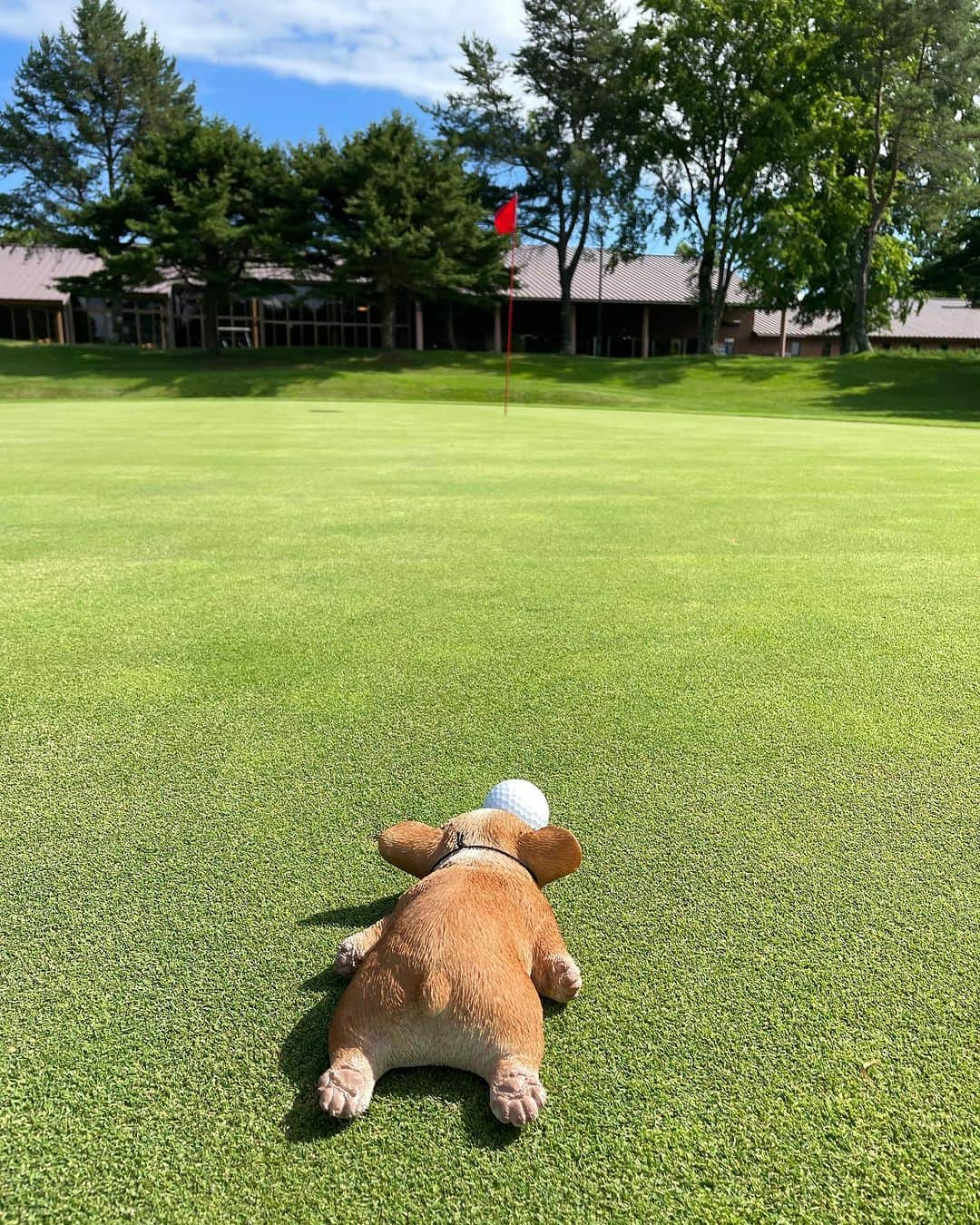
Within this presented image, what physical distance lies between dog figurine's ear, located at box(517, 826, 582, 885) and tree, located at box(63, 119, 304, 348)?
34662mm

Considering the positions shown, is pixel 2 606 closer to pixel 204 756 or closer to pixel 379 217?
pixel 204 756

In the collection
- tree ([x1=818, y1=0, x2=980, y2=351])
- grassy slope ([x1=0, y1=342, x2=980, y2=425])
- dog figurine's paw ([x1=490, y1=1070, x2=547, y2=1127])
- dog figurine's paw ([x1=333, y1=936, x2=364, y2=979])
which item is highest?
tree ([x1=818, y1=0, x2=980, y2=351])

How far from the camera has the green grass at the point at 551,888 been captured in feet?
4.37

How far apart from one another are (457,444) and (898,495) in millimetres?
6141

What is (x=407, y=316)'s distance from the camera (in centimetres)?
4859

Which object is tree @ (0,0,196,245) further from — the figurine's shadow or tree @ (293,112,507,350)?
the figurine's shadow

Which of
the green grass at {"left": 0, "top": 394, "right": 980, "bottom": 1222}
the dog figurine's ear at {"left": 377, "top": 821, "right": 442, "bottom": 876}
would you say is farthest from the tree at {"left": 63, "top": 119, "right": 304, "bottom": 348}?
the dog figurine's ear at {"left": 377, "top": 821, "right": 442, "bottom": 876}

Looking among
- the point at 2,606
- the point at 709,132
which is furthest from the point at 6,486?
the point at 709,132

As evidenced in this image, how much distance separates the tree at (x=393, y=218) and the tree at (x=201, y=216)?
4.50 ft

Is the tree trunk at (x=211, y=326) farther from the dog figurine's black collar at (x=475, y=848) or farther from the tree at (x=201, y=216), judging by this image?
the dog figurine's black collar at (x=475, y=848)

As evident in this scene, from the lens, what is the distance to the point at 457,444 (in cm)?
1209

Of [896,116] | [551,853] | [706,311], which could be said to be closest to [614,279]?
[706,311]

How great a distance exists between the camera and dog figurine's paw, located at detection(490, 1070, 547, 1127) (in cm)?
136

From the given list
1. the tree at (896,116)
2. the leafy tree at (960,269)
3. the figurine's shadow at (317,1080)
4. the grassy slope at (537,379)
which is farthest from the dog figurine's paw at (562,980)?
the tree at (896,116)
